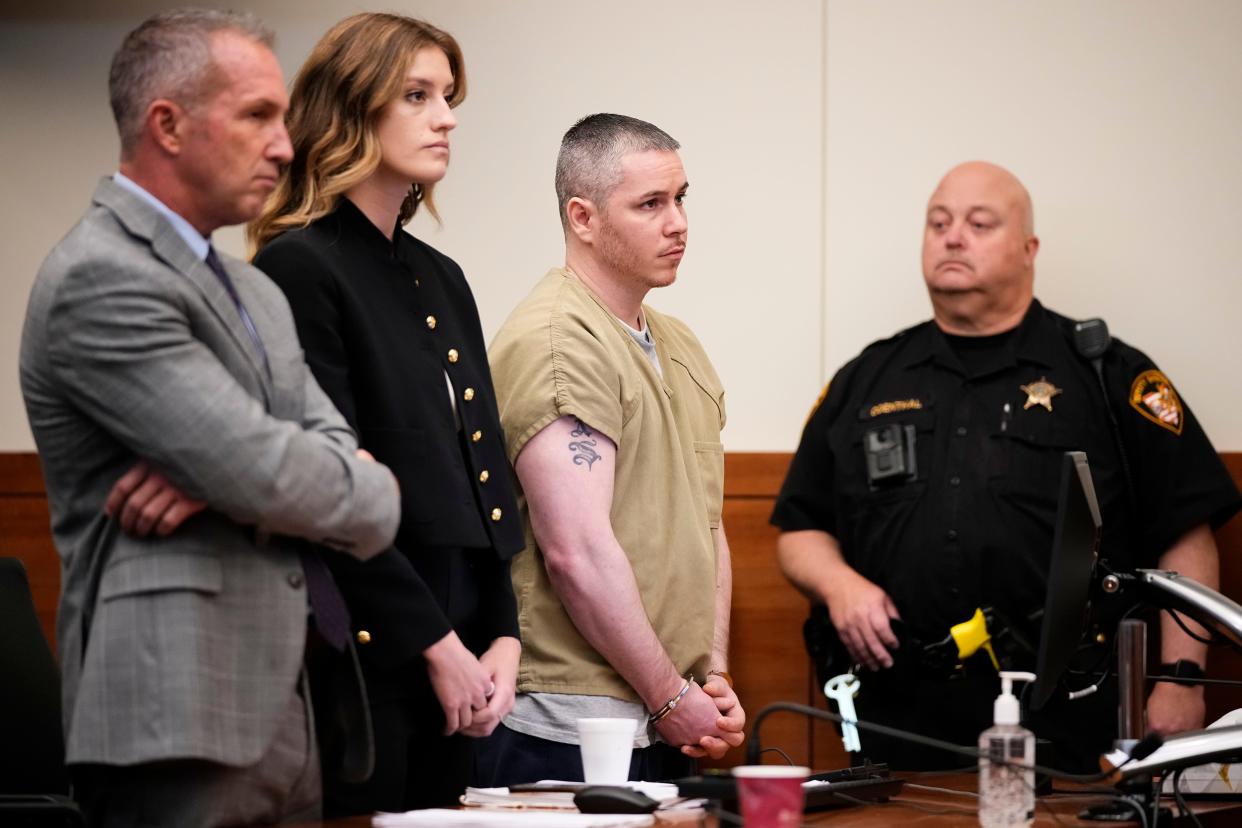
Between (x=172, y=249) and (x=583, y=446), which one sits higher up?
(x=172, y=249)

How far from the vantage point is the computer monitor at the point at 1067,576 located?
1839 mm

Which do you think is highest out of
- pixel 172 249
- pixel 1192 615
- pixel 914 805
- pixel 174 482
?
pixel 172 249

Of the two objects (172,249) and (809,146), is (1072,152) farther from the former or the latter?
(172,249)

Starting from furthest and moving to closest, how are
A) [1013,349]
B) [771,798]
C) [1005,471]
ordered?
[1013,349] < [1005,471] < [771,798]

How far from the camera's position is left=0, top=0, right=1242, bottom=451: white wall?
3859 mm

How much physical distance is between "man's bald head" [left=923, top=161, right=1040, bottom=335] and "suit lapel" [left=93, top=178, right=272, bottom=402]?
7.17ft

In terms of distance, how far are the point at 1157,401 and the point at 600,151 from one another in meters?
1.49

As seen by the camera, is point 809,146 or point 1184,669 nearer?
point 1184,669

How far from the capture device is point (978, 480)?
3.36m

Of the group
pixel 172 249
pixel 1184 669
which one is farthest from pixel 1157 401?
pixel 172 249

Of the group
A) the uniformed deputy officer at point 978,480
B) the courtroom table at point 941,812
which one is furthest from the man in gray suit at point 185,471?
the uniformed deputy officer at point 978,480

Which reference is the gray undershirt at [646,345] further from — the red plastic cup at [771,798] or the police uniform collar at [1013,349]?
the red plastic cup at [771,798]

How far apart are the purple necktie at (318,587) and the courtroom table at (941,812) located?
201mm

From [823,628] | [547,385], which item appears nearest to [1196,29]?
[823,628]
